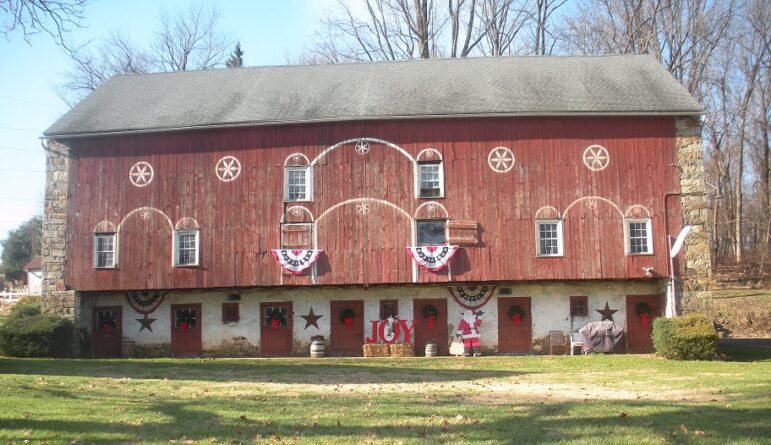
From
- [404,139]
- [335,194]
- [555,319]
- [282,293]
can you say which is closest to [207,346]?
[282,293]

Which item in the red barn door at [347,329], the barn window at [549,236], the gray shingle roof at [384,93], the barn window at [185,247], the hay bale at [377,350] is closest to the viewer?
the barn window at [549,236]

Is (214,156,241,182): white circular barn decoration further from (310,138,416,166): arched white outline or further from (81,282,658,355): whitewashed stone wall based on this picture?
(81,282,658,355): whitewashed stone wall

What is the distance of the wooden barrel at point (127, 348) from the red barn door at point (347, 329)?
6781mm

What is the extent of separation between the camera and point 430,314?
1045 inches

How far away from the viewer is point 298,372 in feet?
64.0

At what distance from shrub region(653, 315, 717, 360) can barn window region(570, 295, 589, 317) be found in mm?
4052

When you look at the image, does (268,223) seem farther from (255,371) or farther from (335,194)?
(255,371)

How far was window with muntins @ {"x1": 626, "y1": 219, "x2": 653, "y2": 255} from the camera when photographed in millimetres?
25219

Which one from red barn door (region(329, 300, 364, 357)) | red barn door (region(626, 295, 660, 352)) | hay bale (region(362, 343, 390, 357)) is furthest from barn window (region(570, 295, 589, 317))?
red barn door (region(329, 300, 364, 357))

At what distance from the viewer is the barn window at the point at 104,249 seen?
2666 cm

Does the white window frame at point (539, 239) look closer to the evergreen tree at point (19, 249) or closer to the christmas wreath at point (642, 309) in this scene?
the christmas wreath at point (642, 309)

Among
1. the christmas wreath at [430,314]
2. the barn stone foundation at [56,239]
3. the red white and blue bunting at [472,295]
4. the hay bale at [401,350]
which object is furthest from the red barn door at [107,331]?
the red white and blue bunting at [472,295]

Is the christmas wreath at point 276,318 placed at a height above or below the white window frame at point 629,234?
below

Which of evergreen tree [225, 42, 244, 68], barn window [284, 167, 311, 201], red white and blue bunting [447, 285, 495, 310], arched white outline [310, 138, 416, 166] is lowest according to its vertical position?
red white and blue bunting [447, 285, 495, 310]
